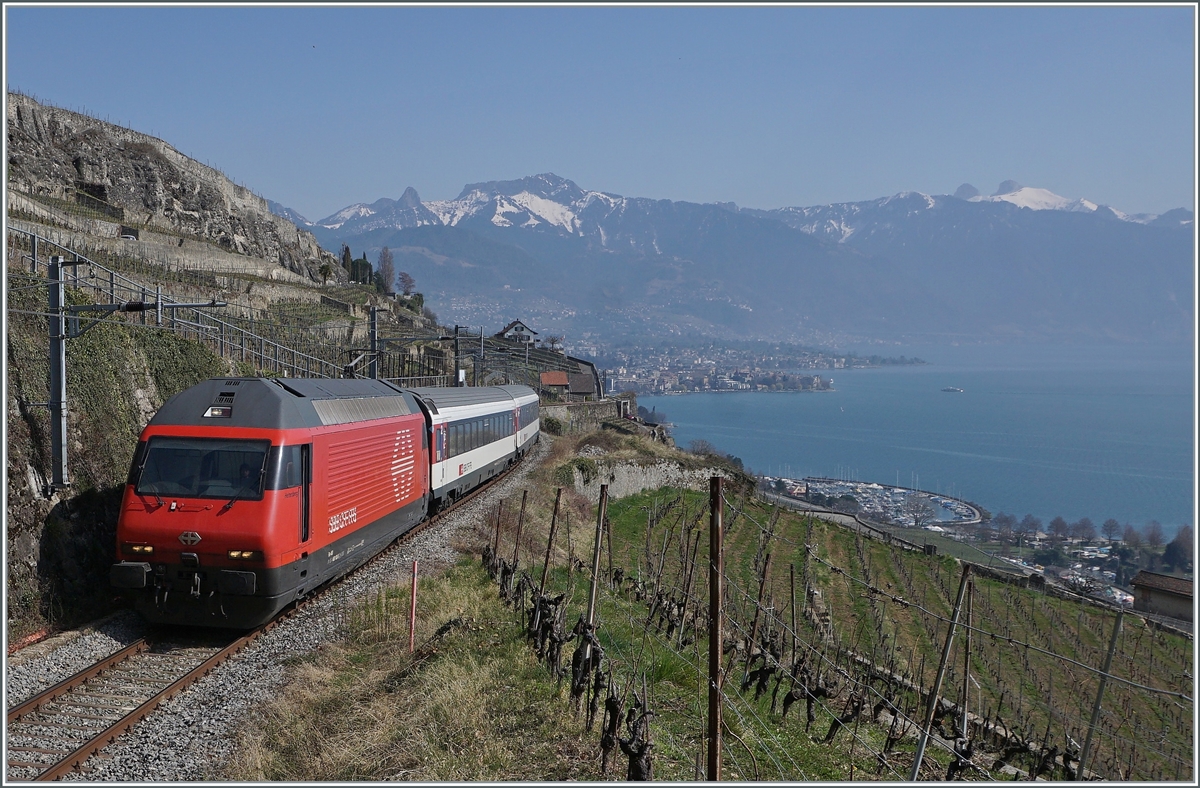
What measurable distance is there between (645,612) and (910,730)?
6.08 meters

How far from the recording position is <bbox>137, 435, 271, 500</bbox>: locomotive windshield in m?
11.1

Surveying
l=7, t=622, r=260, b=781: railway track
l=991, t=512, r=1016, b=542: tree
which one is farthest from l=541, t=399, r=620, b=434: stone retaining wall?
l=7, t=622, r=260, b=781: railway track

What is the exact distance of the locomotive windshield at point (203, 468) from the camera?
11.1m

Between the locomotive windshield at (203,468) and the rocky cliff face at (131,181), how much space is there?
45.1m

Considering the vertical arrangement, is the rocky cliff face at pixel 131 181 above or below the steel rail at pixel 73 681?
above

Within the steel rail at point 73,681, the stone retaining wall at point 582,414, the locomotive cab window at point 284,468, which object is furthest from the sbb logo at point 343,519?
the stone retaining wall at point 582,414

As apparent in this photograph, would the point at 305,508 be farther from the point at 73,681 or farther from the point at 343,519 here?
the point at 73,681

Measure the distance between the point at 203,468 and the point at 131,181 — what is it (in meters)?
63.5

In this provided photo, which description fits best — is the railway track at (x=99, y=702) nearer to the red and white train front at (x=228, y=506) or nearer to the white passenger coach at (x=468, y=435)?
the red and white train front at (x=228, y=506)

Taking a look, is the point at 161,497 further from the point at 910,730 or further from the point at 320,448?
the point at 910,730

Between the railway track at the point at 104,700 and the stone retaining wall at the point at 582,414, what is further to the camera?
the stone retaining wall at the point at 582,414

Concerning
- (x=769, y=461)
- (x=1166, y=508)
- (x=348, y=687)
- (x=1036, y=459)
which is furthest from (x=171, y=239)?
(x=1036, y=459)

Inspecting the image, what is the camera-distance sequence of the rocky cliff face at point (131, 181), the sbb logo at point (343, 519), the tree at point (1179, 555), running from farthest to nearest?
the rocky cliff face at point (131, 181) → the tree at point (1179, 555) → the sbb logo at point (343, 519)

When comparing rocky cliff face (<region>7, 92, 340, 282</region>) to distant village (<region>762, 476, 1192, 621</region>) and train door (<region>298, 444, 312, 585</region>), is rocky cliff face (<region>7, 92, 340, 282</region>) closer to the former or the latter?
train door (<region>298, 444, 312, 585</region>)
